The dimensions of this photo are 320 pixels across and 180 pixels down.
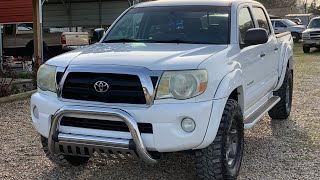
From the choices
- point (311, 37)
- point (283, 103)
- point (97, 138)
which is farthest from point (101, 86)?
point (311, 37)

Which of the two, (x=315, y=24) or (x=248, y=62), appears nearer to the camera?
(x=248, y=62)

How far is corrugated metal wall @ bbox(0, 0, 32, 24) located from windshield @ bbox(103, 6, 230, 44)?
904 centimetres

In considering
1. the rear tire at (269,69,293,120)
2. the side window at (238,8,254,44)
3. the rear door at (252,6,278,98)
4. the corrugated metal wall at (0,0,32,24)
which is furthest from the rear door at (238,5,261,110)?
the corrugated metal wall at (0,0,32,24)

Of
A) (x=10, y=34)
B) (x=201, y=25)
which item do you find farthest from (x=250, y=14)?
(x=10, y=34)

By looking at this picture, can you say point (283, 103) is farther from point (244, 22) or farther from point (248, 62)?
point (248, 62)

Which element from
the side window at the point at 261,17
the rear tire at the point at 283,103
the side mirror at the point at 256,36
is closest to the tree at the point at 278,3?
the rear tire at the point at 283,103

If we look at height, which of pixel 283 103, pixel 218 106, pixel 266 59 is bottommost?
pixel 283 103

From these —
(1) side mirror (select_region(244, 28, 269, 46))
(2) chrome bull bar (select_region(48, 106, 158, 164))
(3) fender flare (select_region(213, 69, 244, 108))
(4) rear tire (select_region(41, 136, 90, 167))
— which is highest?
(1) side mirror (select_region(244, 28, 269, 46))

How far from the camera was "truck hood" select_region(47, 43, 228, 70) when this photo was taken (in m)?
4.07

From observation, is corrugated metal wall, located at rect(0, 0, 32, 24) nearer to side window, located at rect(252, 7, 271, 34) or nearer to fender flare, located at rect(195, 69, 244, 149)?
side window, located at rect(252, 7, 271, 34)

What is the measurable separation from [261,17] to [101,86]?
3.37 metres

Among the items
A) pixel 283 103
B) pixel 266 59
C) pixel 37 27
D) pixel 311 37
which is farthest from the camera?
pixel 311 37

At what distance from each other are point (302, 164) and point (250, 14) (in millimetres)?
2007

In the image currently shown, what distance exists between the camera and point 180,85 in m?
3.97
